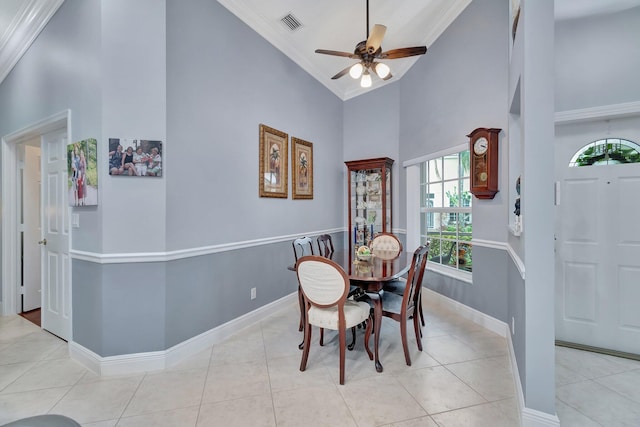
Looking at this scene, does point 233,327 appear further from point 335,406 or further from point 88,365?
point 335,406

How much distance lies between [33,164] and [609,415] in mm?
6064

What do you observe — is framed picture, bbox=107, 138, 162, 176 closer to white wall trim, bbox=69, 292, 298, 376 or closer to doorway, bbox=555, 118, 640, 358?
white wall trim, bbox=69, 292, 298, 376

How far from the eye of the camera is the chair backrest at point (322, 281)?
78.2 inches

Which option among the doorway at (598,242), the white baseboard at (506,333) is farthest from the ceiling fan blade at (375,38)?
the white baseboard at (506,333)

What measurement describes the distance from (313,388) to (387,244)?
202 cm

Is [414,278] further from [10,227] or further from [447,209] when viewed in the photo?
[10,227]

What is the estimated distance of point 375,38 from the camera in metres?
2.55

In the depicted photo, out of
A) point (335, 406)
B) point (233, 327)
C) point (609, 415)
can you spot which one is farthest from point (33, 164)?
point (609, 415)

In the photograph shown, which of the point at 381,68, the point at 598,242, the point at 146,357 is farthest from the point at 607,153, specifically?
the point at 146,357

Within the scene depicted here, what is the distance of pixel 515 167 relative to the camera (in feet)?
7.91

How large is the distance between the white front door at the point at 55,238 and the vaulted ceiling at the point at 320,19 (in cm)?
115

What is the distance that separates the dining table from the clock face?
1318 mm

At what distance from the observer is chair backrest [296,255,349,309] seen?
78.2 inches

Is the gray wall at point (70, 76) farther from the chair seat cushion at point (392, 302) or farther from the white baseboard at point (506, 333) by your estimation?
the white baseboard at point (506, 333)
